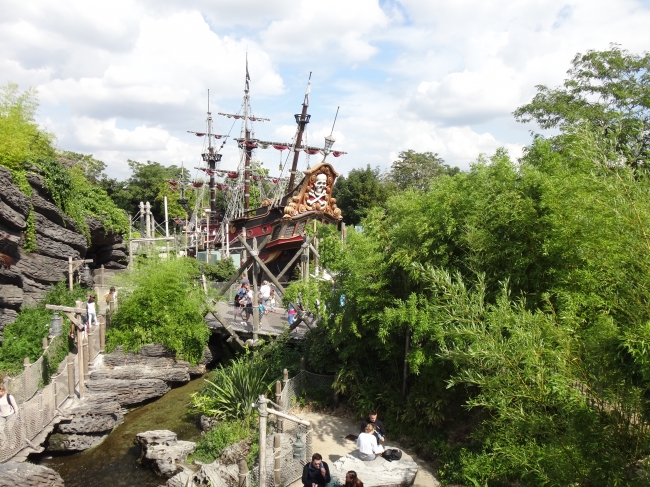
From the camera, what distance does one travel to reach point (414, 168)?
30984mm

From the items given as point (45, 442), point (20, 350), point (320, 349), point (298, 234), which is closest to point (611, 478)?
point (320, 349)

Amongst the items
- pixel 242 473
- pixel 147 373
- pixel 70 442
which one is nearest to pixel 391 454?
pixel 242 473

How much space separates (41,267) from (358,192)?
20.5 metres

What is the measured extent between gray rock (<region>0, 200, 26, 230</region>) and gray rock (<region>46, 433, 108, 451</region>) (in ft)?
18.5

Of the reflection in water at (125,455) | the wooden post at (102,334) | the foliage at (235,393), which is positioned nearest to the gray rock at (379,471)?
the foliage at (235,393)

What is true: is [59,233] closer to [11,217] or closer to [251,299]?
[11,217]

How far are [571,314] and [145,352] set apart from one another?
9177 mm

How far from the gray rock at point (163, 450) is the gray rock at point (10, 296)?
18.0ft

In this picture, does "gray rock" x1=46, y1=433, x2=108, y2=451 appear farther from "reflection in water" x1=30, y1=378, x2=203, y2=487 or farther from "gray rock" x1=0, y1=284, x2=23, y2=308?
"gray rock" x1=0, y1=284, x2=23, y2=308

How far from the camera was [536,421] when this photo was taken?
3.49 m

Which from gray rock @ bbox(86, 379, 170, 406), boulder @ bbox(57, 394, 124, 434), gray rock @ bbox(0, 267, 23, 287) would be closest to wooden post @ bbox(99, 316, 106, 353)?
gray rock @ bbox(86, 379, 170, 406)

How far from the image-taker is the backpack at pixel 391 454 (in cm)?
575

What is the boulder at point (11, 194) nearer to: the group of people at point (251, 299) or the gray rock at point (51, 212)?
the gray rock at point (51, 212)

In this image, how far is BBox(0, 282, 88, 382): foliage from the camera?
9.39 metres
